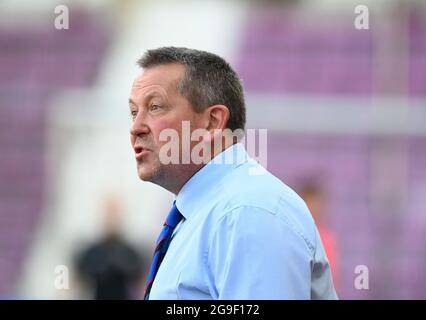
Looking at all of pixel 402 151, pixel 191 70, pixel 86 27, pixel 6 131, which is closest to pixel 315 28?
pixel 402 151

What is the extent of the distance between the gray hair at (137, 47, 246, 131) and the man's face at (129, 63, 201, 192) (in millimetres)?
19

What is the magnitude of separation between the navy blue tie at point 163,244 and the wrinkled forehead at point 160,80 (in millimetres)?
273

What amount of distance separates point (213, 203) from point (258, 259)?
7.7 inches

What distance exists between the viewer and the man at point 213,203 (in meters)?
1.73

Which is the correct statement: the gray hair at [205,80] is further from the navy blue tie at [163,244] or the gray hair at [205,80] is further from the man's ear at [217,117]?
the navy blue tie at [163,244]

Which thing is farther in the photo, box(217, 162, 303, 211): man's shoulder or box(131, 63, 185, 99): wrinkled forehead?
box(131, 63, 185, 99): wrinkled forehead

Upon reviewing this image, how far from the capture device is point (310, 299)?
1.85 meters

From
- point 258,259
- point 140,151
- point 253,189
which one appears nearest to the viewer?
point 258,259

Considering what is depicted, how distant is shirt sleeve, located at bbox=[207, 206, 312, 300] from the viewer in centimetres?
172

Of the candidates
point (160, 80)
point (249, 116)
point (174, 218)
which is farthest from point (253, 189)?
point (249, 116)

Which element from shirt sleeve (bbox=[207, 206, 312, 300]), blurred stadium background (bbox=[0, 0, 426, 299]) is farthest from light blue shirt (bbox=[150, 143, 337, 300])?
blurred stadium background (bbox=[0, 0, 426, 299])

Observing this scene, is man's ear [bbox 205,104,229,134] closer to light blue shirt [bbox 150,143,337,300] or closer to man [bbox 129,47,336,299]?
man [bbox 129,47,336,299]

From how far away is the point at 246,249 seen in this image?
172cm

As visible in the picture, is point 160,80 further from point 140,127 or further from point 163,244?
point 163,244
